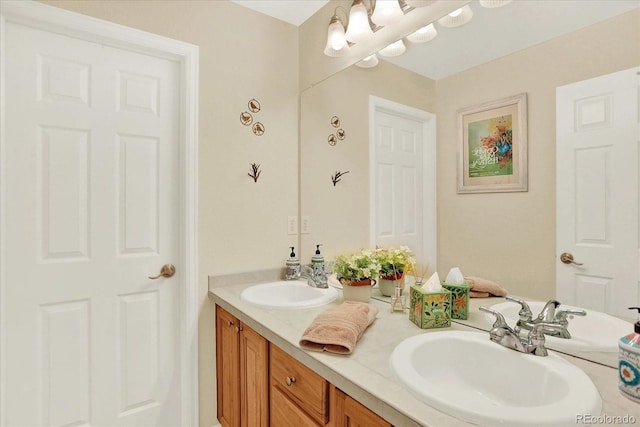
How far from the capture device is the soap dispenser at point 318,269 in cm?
176

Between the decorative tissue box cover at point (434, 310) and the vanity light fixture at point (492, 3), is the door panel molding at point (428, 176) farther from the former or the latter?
the vanity light fixture at point (492, 3)

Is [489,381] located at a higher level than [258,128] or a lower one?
lower

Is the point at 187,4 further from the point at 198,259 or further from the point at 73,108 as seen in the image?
the point at 198,259

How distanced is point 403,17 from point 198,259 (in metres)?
1.52

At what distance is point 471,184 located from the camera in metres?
1.24

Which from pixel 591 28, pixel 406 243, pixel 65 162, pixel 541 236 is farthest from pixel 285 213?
pixel 591 28

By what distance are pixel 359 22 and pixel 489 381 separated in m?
1.61

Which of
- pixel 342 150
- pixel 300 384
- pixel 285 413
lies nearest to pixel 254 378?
pixel 285 413

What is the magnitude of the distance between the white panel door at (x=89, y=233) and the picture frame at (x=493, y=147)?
1.39 meters

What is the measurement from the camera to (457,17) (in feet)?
4.31

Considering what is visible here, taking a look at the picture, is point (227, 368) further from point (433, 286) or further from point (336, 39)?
point (336, 39)

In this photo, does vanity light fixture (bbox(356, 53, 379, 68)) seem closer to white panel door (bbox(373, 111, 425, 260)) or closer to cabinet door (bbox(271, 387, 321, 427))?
white panel door (bbox(373, 111, 425, 260))

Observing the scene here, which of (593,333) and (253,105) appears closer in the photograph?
(593,333)

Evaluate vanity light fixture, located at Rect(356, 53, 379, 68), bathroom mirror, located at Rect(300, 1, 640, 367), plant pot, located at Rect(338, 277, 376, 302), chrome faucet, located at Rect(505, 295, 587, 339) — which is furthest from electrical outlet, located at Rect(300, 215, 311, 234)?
chrome faucet, located at Rect(505, 295, 587, 339)
